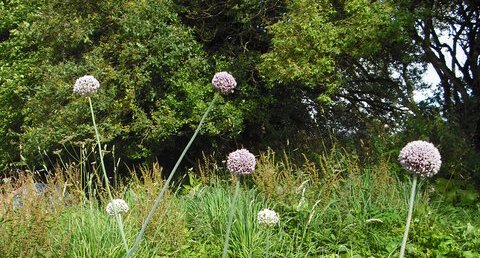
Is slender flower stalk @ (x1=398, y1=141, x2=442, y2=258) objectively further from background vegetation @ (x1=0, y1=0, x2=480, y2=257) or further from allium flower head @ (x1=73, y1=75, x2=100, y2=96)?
background vegetation @ (x1=0, y1=0, x2=480, y2=257)

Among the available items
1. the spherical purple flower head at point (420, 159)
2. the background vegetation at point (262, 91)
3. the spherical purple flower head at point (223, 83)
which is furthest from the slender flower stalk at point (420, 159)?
the background vegetation at point (262, 91)

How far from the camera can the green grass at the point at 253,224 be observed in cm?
400

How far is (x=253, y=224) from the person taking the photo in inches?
180

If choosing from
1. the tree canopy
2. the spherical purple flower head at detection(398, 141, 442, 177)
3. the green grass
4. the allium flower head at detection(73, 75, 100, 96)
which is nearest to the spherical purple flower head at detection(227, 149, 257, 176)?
the spherical purple flower head at detection(398, 141, 442, 177)

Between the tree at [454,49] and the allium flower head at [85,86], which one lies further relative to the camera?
the tree at [454,49]

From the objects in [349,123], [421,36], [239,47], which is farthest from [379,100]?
[239,47]

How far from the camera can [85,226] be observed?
4.27 metres

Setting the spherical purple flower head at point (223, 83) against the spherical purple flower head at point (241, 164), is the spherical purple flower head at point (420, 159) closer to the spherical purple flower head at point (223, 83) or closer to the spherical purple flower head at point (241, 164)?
the spherical purple flower head at point (241, 164)

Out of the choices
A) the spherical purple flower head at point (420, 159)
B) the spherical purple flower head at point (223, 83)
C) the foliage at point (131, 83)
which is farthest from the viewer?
the foliage at point (131, 83)

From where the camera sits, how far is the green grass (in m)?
4.00

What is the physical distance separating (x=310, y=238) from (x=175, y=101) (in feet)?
15.3

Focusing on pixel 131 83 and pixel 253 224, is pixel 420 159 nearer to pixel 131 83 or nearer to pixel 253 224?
pixel 253 224

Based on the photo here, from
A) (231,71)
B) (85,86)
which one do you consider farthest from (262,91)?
(85,86)

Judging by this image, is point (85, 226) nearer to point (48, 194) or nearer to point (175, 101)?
point (48, 194)
